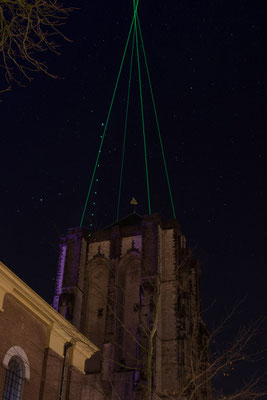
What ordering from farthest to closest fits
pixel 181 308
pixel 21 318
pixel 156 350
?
1. pixel 181 308
2. pixel 156 350
3. pixel 21 318

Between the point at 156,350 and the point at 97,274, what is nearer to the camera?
the point at 156,350

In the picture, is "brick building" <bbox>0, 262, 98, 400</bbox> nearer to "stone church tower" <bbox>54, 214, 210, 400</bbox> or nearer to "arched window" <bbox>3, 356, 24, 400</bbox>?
"arched window" <bbox>3, 356, 24, 400</bbox>

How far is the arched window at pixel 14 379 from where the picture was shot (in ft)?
51.2

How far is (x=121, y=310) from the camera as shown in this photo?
42.9 m

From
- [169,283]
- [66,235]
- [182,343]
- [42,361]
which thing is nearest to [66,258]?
[66,235]

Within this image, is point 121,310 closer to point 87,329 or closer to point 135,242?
point 87,329

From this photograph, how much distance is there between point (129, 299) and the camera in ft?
143

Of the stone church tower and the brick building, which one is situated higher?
the stone church tower

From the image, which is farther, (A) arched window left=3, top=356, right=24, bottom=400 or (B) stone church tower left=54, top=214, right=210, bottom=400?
(B) stone church tower left=54, top=214, right=210, bottom=400

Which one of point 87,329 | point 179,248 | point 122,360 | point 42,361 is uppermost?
point 179,248

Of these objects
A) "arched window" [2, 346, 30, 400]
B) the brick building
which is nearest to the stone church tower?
the brick building

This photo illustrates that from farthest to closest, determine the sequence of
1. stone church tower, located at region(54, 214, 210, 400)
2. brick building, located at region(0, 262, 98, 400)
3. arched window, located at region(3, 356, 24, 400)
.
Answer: stone church tower, located at region(54, 214, 210, 400) < arched window, located at region(3, 356, 24, 400) < brick building, located at region(0, 262, 98, 400)

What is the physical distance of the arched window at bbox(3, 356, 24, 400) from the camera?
15.6 meters

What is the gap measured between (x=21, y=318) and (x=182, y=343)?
2682 cm
